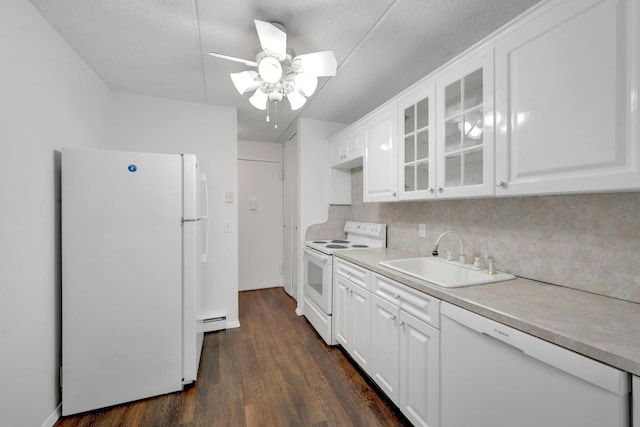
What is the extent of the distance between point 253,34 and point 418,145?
1.31m

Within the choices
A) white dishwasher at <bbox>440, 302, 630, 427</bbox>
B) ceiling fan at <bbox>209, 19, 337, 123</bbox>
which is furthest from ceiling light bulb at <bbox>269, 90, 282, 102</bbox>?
white dishwasher at <bbox>440, 302, 630, 427</bbox>

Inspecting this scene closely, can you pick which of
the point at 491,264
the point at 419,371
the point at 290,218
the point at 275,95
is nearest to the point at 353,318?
the point at 419,371

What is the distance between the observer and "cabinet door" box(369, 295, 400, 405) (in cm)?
152

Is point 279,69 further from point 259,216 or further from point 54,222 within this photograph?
point 259,216

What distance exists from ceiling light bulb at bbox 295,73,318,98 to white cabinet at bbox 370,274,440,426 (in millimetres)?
1323

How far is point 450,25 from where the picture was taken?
1.47 m

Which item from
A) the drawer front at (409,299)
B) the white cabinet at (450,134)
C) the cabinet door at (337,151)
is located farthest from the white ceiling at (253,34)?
the drawer front at (409,299)

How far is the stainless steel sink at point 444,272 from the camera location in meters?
1.37

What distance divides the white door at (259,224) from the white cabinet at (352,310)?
79.8 inches

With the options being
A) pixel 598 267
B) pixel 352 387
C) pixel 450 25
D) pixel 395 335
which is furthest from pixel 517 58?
pixel 352 387

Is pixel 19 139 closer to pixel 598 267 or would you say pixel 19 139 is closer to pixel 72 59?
pixel 72 59

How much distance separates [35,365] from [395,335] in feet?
6.65

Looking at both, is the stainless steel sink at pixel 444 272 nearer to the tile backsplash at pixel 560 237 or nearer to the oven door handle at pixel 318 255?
the tile backsplash at pixel 560 237

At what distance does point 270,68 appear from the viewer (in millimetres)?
1406
